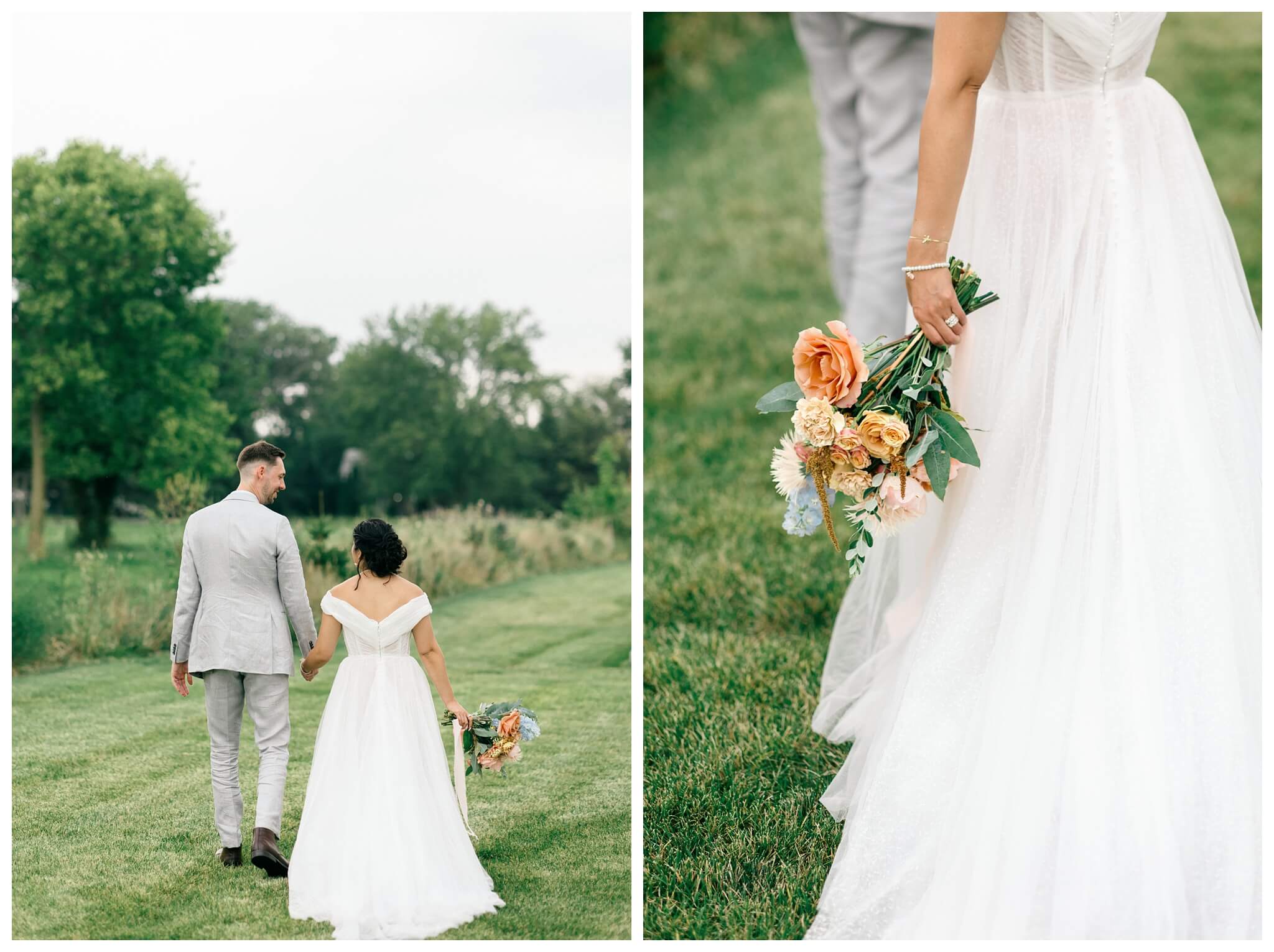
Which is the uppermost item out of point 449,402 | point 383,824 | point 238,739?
point 449,402

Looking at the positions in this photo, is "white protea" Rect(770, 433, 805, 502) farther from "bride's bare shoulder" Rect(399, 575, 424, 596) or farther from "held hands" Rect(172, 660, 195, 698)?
"held hands" Rect(172, 660, 195, 698)

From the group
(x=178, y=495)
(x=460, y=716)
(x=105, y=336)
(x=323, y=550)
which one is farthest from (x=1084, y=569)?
(x=105, y=336)

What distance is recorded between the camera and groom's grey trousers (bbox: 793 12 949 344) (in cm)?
366

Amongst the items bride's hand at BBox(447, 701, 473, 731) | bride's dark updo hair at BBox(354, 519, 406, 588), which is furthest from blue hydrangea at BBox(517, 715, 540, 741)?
bride's dark updo hair at BBox(354, 519, 406, 588)

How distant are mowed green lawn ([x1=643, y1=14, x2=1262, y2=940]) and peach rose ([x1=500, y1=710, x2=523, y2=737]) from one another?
1.37 feet

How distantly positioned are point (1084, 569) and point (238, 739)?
201cm

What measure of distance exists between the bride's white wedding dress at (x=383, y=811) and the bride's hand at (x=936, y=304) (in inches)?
52.5

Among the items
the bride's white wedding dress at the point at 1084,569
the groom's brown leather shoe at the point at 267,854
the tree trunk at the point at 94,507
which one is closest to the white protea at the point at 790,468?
the bride's white wedding dress at the point at 1084,569

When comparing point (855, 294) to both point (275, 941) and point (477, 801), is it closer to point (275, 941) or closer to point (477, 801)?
point (477, 801)

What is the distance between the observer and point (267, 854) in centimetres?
255

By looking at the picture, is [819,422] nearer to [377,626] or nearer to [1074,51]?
[1074,51]

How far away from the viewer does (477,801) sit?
9.72 ft

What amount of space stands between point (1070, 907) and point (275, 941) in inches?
64.6

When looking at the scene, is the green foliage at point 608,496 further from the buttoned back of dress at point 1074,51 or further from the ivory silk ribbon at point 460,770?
the buttoned back of dress at point 1074,51
